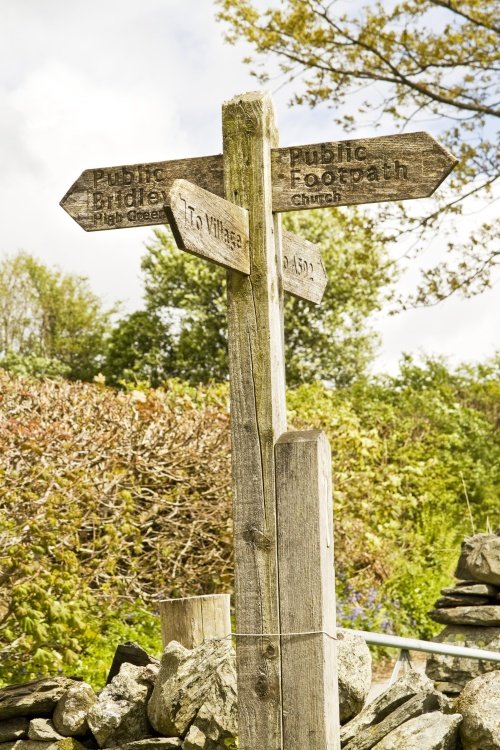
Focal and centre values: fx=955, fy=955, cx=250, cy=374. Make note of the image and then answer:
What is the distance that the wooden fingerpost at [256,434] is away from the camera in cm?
329

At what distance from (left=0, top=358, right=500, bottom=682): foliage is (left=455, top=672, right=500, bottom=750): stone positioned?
7.72ft

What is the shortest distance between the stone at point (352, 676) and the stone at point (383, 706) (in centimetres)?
6

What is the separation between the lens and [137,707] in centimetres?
412

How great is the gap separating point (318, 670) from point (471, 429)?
1028 centimetres

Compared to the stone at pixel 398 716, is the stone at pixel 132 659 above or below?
above

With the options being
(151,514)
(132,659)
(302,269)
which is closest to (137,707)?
(132,659)

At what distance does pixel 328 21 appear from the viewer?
11711mm

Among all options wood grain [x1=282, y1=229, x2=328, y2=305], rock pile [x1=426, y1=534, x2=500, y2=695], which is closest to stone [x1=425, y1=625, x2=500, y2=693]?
Answer: rock pile [x1=426, y1=534, x2=500, y2=695]

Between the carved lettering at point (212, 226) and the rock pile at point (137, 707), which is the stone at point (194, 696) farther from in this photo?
the carved lettering at point (212, 226)

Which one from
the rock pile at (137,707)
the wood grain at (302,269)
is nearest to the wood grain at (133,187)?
the wood grain at (302,269)

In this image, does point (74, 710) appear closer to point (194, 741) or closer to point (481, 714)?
point (194, 741)

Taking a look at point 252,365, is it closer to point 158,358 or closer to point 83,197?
point 83,197

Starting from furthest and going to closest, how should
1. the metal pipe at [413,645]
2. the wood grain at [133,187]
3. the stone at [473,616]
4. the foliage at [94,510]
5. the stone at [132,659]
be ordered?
1. the stone at [473,616]
2. the foliage at [94,510]
3. the stone at [132,659]
4. the metal pipe at [413,645]
5. the wood grain at [133,187]

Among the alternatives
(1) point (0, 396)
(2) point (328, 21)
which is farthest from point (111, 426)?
(2) point (328, 21)
